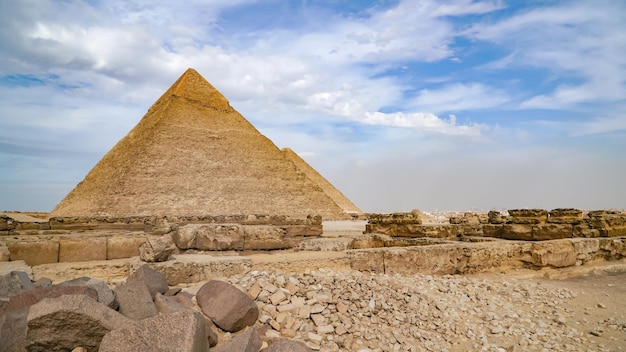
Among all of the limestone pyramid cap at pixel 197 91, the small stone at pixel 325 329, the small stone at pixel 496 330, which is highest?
the limestone pyramid cap at pixel 197 91

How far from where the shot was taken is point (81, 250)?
248 inches

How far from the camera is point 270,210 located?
1961 inches

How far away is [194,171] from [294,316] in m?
47.7

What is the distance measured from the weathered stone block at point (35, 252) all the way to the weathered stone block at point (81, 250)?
0.09 metres

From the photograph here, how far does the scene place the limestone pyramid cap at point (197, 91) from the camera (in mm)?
57103

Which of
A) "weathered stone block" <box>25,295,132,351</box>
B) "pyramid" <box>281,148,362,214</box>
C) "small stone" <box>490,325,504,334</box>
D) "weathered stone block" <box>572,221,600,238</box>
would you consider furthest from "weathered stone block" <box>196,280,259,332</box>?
"pyramid" <box>281,148,362,214</box>

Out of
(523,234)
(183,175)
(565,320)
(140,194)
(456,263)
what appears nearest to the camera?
(565,320)

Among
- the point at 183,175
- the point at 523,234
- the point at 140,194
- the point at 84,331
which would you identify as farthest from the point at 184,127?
the point at 84,331

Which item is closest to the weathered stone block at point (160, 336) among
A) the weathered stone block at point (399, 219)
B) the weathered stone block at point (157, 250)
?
the weathered stone block at point (157, 250)

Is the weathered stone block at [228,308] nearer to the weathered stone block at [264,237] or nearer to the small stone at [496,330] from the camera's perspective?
the small stone at [496,330]

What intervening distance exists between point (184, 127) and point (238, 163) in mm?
8145

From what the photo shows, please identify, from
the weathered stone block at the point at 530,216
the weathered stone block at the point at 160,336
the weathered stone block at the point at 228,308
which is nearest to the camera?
the weathered stone block at the point at 160,336

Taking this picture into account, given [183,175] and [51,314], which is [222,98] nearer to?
[183,175]

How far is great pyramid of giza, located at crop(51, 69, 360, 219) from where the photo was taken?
43094 millimetres
